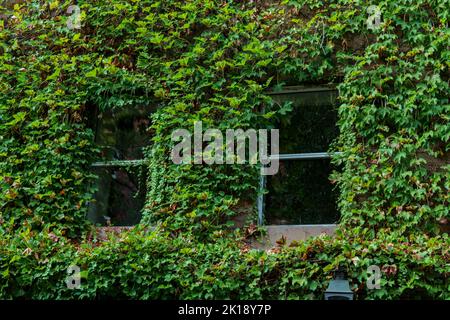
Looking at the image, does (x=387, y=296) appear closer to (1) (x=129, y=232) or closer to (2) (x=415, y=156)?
(2) (x=415, y=156)

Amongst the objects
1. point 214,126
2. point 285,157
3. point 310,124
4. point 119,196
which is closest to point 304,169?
point 285,157

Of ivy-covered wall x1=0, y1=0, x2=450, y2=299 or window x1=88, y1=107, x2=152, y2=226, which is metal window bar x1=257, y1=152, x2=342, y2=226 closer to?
ivy-covered wall x1=0, y1=0, x2=450, y2=299

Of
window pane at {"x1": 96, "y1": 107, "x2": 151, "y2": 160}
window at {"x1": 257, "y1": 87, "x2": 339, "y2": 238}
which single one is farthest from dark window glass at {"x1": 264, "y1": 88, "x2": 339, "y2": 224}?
window pane at {"x1": 96, "y1": 107, "x2": 151, "y2": 160}

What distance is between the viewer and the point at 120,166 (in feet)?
25.8

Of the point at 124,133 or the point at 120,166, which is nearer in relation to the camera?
Result: the point at 120,166

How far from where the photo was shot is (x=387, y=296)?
226 inches

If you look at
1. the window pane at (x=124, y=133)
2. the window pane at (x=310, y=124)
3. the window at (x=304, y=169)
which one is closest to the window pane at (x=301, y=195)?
the window at (x=304, y=169)

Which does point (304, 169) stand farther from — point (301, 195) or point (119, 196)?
point (119, 196)

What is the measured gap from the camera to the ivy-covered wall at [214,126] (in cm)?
621

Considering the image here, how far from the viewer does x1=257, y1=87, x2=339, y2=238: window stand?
22.8ft

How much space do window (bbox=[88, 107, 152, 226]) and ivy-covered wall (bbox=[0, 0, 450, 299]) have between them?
0.58ft

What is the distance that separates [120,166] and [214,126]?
1.33 meters

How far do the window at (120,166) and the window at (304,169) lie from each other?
151 centimetres

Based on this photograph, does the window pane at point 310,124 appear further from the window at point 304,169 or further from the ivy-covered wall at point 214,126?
the ivy-covered wall at point 214,126
